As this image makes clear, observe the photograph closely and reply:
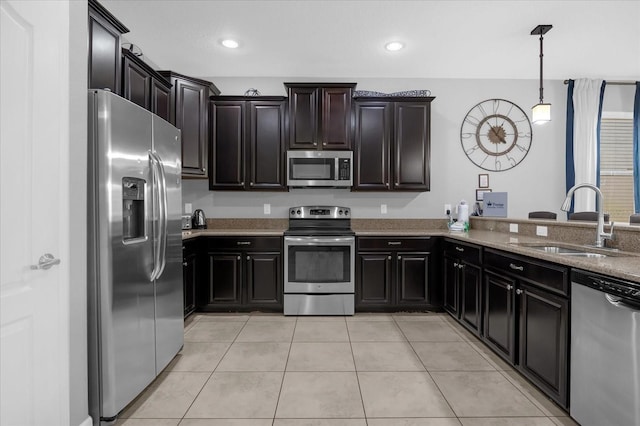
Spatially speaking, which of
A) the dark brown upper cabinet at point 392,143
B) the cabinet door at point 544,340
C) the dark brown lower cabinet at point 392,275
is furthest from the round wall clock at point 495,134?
the cabinet door at point 544,340

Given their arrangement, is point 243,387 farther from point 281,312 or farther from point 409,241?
point 409,241

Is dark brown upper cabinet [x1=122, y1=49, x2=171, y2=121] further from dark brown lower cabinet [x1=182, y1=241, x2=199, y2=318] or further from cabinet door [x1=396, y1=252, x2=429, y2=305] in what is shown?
cabinet door [x1=396, y1=252, x2=429, y2=305]

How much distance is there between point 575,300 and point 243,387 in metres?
2.01

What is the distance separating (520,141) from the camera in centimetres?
419

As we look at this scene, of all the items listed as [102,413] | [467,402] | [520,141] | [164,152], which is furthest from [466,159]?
[102,413]

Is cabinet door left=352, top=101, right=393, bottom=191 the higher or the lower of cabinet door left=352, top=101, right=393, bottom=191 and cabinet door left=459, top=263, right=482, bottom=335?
the higher

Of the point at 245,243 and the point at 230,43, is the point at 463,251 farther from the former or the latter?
the point at 230,43

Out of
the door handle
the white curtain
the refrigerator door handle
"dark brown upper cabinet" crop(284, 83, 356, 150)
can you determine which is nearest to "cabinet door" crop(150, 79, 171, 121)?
the refrigerator door handle

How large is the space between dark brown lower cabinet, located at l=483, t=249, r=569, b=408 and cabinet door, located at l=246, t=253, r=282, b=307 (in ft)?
6.68

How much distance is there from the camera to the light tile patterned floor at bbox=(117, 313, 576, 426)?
181 cm

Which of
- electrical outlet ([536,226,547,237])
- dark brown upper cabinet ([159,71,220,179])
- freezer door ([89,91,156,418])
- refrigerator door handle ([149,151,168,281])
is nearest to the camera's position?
freezer door ([89,91,156,418])

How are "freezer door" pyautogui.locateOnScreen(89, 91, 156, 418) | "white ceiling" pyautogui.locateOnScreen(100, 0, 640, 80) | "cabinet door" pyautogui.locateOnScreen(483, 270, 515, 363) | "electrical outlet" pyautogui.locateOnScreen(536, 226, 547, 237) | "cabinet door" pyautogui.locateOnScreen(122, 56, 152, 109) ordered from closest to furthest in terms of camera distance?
1. "freezer door" pyautogui.locateOnScreen(89, 91, 156, 418)
2. "cabinet door" pyautogui.locateOnScreen(483, 270, 515, 363)
3. "cabinet door" pyautogui.locateOnScreen(122, 56, 152, 109)
4. "white ceiling" pyautogui.locateOnScreen(100, 0, 640, 80)
5. "electrical outlet" pyautogui.locateOnScreen(536, 226, 547, 237)

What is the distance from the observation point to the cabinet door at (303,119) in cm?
370

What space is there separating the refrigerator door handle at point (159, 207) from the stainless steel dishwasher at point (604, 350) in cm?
240
